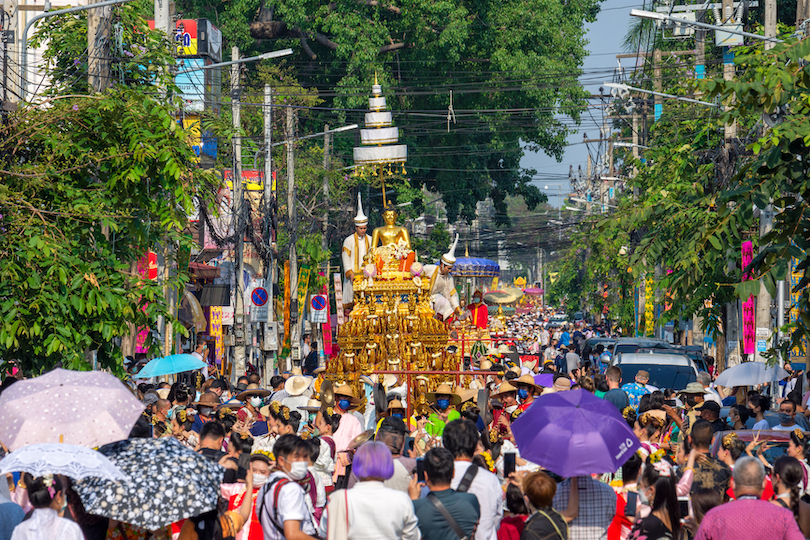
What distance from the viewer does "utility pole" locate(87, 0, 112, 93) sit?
47.6 feet

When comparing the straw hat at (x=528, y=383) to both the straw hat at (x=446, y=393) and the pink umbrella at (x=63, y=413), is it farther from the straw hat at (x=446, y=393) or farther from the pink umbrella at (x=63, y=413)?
the pink umbrella at (x=63, y=413)

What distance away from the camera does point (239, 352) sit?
2444 centimetres

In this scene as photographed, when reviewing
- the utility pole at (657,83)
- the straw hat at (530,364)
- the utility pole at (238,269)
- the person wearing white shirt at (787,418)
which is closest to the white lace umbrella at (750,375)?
the person wearing white shirt at (787,418)

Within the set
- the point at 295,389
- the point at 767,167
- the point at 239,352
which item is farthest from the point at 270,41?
the point at 767,167

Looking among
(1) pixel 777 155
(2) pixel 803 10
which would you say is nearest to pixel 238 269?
(2) pixel 803 10

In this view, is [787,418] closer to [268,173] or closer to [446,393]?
[446,393]

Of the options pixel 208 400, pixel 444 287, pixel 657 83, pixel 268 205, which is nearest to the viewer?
pixel 208 400

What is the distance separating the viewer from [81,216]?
12.3 m

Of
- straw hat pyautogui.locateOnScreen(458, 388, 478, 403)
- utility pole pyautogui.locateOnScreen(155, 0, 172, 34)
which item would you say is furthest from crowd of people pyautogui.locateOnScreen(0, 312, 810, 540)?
utility pole pyautogui.locateOnScreen(155, 0, 172, 34)

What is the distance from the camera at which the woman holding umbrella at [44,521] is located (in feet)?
19.8

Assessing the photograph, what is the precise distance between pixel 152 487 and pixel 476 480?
2240mm

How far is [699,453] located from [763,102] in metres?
3.47

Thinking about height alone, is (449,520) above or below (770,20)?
below

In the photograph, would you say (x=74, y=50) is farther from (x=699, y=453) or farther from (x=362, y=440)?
(x=699, y=453)
